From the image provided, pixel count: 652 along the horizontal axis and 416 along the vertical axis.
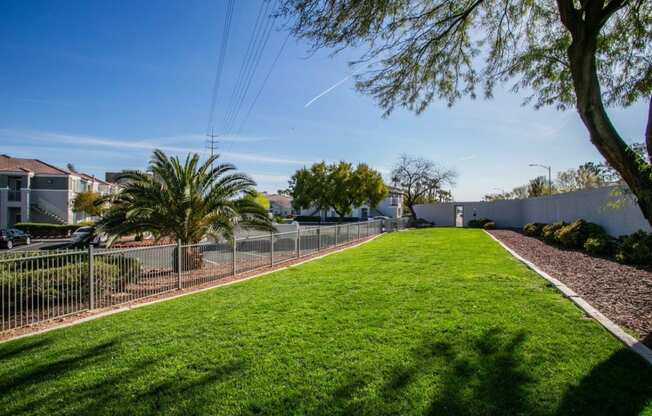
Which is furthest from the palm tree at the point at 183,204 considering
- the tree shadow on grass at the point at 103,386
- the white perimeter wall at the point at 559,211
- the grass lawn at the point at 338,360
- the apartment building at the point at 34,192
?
the apartment building at the point at 34,192

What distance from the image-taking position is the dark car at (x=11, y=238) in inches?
924

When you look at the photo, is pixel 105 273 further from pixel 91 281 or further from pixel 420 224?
pixel 420 224

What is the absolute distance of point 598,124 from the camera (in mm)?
4172

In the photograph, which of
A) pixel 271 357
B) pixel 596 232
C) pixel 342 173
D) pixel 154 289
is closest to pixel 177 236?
pixel 154 289

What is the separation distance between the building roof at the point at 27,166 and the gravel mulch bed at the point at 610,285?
159 feet

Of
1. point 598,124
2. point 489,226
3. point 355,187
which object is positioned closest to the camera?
point 598,124

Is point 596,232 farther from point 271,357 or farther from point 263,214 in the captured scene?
point 271,357

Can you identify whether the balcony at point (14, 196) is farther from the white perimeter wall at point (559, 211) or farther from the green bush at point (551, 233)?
the green bush at point (551, 233)

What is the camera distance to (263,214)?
42.8 ft

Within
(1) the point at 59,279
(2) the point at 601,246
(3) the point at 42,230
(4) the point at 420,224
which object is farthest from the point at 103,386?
(3) the point at 42,230

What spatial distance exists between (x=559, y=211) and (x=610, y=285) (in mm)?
15424

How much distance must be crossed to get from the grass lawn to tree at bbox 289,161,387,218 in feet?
98.5

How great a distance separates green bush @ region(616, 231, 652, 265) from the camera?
945 centimetres

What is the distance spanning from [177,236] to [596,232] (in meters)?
16.0
